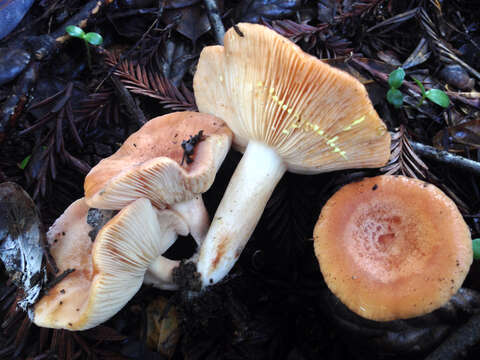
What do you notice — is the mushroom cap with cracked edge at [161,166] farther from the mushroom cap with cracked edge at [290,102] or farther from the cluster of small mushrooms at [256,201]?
the mushroom cap with cracked edge at [290,102]

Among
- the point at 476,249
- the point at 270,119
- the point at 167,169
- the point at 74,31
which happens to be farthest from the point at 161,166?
the point at 476,249

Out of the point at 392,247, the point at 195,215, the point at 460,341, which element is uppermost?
the point at 195,215

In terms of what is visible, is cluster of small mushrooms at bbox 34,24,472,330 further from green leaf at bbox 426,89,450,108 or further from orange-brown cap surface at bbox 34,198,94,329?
green leaf at bbox 426,89,450,108

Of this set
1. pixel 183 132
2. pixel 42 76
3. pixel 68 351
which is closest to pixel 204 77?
pixel 183 132

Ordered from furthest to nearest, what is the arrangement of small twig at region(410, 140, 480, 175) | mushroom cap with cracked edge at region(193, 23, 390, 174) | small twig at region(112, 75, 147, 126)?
small twig at region(112, 75, 147, 126) → small twig at region(410, 140, 480, 175) → mushroom cap with cracked edge at region(193, 23, 390, 174)

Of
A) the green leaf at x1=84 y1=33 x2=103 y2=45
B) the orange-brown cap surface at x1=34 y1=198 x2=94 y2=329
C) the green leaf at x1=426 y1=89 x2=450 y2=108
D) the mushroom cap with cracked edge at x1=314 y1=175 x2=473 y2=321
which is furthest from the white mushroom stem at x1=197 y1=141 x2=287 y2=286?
the green leaf at x1=84 y1=33 x2=103 y2=45

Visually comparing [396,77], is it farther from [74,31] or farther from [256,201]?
[74,31]
